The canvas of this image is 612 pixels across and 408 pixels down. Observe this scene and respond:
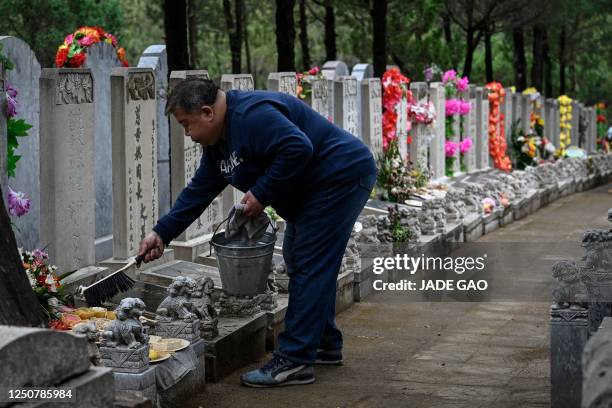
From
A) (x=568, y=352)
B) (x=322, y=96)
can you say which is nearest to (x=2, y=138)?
(x=568, y=352)

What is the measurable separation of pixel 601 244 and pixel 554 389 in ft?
2.71

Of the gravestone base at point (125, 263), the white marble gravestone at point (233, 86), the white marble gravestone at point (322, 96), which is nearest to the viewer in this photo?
the gravestone base at point (125, 263)

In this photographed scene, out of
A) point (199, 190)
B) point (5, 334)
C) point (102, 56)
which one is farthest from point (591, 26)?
point (5, 334)

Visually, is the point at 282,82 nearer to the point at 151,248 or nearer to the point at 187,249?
the point at 187,249

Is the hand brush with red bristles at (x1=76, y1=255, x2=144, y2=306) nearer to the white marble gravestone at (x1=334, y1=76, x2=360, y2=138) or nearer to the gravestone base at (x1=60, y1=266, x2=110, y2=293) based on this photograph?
the gravestone base at (x1=60, y1=266, x2=110, y2=293)

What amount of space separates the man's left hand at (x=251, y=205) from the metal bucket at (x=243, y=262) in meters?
0.51

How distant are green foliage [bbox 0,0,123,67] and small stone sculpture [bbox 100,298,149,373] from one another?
17.9 metres

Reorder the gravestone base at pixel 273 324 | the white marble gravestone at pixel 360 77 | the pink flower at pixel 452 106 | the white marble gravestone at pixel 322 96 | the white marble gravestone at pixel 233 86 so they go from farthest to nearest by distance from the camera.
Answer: the pink flower at pixel 452 106 → the white marble gravestone at pixel 360 77 → the white marble gravestone at pixel 322 96 → the white marble gravestone at pixel 233 86 → the gravestone base at pixel 273 324

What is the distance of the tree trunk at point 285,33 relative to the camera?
50.6 ft

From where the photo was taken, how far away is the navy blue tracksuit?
20.4 ft

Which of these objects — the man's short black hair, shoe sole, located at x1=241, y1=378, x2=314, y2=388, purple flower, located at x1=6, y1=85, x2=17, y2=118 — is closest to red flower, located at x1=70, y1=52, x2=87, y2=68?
purple flower, located at x1=6, y1=85, x2=17, y2=118

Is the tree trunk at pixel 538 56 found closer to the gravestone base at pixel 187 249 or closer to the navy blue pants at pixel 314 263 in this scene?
the gravestone base at pixel 187 249

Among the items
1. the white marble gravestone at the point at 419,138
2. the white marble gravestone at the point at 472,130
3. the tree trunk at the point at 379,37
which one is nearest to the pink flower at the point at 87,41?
the white marble gravestone at the point at 419,138

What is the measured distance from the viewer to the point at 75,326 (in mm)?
6008
